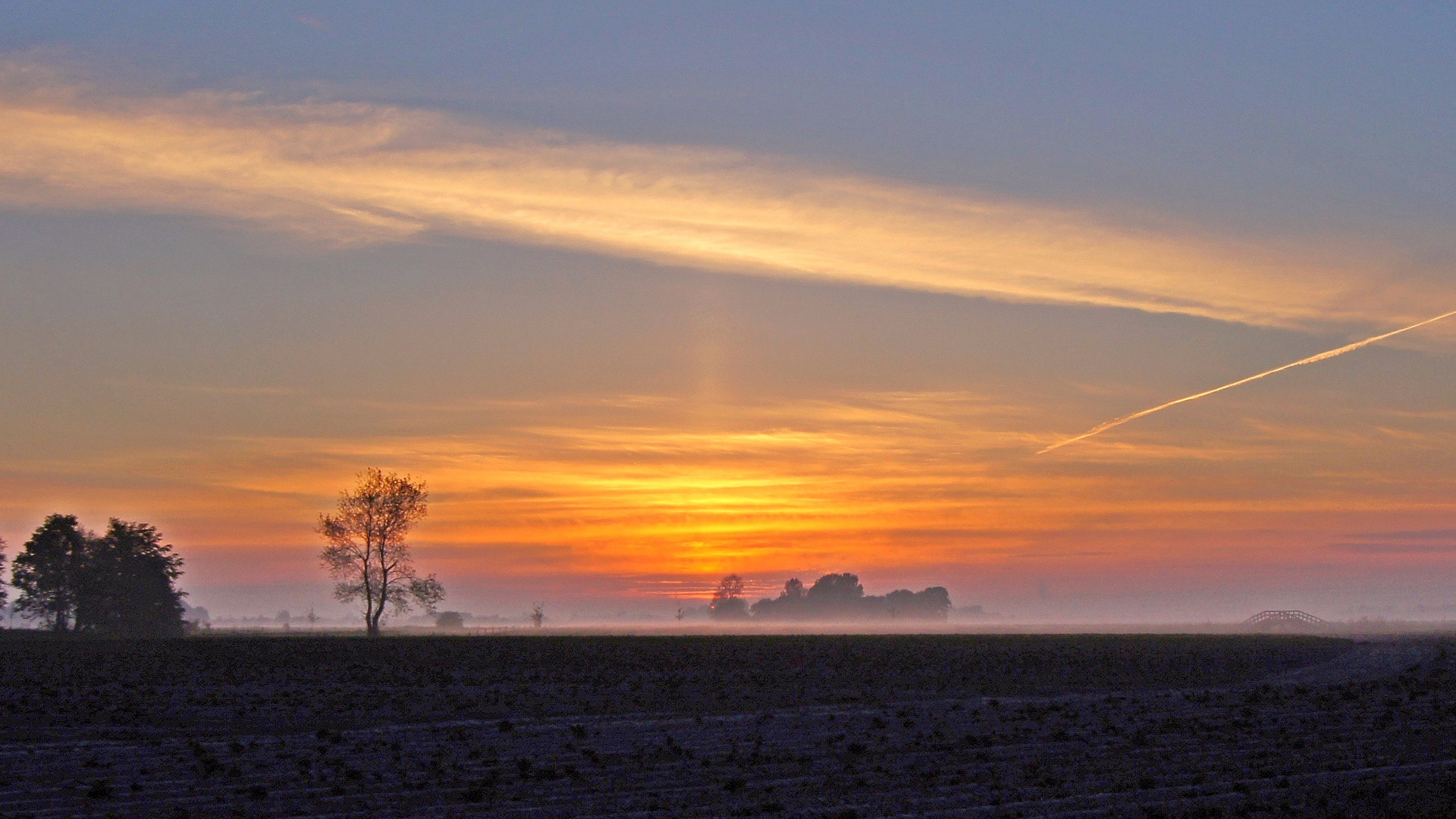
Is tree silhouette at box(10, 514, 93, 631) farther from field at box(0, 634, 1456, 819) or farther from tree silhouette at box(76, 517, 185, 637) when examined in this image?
field at box(0, 634, 1456, 819)

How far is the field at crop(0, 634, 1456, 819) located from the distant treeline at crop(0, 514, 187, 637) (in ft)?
141

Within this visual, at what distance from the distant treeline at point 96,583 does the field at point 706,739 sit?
141 ft

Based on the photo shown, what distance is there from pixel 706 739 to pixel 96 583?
90633 millimetres

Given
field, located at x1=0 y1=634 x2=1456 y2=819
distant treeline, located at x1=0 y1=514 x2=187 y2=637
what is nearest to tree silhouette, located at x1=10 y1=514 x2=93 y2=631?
distant treeline, located at x1=0 y1=514 x2=187 y2=637

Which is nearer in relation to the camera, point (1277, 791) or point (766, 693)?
point (1277, 791)

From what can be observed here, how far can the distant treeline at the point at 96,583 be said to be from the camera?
4013 inches

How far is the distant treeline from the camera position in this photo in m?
102

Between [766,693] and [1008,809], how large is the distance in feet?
86.0

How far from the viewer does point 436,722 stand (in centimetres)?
3681

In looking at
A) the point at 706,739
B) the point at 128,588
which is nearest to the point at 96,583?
the point at 128,588

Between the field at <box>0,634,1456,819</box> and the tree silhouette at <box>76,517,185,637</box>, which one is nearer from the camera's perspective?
the field at <box>0,634,1456,819</box>

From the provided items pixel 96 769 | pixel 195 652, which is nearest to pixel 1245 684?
pixel 96 769

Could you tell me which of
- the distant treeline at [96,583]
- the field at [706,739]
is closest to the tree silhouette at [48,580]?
the distant treeline at [96,583]

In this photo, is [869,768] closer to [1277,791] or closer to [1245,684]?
[1277,791]
